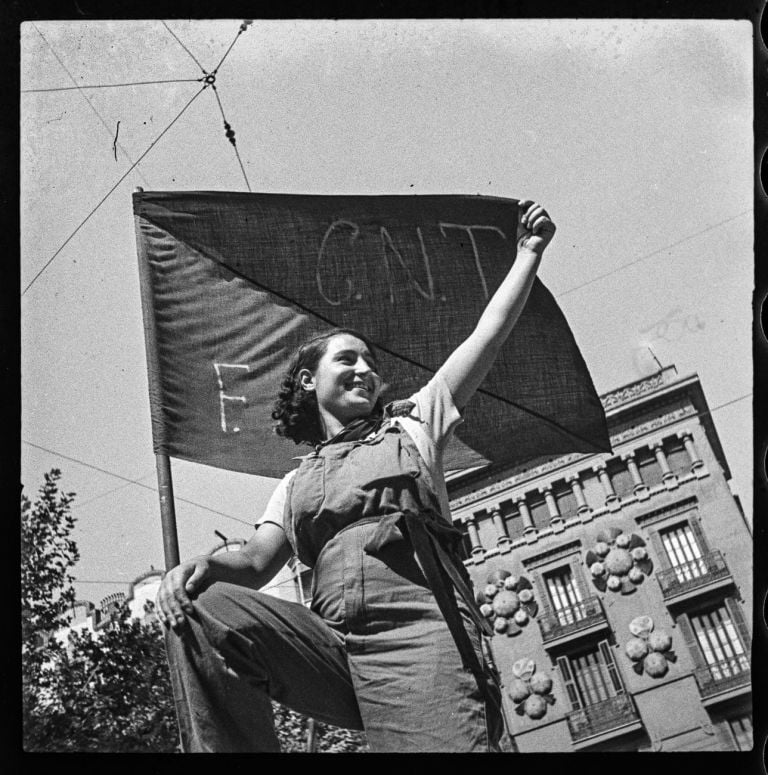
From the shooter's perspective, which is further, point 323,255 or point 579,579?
point 323,255

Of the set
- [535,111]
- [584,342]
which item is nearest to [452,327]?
[584,342]

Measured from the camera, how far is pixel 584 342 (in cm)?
959

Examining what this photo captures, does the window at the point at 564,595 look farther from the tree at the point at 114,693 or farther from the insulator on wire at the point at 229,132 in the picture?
the insulator on wire at the point at 229,132

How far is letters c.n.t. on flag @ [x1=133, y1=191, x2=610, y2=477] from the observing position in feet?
30.7

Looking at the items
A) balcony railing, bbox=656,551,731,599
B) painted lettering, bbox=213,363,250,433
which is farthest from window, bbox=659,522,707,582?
painted lettering, bbox=213,363,250,433

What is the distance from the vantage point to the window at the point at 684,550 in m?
9.05

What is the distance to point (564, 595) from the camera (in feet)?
29.9

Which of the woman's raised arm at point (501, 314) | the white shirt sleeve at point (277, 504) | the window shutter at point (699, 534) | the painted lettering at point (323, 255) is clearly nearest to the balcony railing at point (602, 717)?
the window shutter at point (699, 534)

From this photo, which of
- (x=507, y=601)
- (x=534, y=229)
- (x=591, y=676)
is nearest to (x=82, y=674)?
(x=507, y=601)

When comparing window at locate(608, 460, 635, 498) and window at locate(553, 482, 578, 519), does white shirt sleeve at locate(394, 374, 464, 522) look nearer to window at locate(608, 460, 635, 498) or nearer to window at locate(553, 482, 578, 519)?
window at locate(553, 482, 578, 519)

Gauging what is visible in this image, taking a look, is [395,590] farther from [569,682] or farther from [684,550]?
[684,550]

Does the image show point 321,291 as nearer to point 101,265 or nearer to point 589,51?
point 101,265

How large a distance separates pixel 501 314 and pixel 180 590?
9.04 feet

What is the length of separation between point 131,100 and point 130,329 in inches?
64.1
